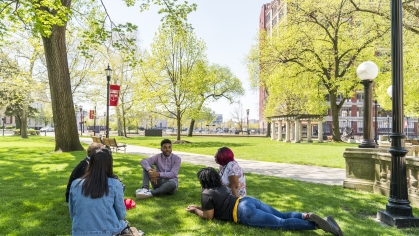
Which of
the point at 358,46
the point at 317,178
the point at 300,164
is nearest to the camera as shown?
the point at 317,178

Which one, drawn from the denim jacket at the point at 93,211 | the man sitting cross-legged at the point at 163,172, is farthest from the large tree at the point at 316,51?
the denim jacket at the point at 93,211

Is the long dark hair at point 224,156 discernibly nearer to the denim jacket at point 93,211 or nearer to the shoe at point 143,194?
the shoe at point 143,194

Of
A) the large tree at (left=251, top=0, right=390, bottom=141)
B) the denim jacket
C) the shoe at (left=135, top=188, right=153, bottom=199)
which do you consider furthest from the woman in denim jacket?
the large tree at (left=251, top=0, right=390, bottom=141)

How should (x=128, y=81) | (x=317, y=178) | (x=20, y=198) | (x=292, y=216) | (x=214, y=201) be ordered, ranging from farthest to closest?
(x=128, y=81) → (x=317, y=178) → (x=20, y=198) → (x=214, y=201) → (x=292, y=216)

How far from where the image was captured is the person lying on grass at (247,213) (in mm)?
4246

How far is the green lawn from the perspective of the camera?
4.55 meters

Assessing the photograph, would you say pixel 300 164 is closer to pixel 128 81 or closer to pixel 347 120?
pixel 128 81

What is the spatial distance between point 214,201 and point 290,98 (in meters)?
36.4

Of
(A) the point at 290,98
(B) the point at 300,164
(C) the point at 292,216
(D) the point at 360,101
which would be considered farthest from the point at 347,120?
(C) the point at 292,216

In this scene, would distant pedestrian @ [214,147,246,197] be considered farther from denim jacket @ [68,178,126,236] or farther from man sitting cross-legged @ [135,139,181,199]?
→ denim jacket @ [68,178,126,236]

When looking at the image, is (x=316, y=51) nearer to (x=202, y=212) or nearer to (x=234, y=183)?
(x=234, y=183)

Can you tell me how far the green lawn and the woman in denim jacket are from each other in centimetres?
133

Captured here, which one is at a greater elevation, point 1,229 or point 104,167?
point 104,167

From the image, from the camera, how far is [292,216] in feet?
14.5
